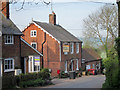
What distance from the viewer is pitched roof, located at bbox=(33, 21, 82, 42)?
1331 inches

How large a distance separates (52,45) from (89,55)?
43.5 feet

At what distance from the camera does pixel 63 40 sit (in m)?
33.5

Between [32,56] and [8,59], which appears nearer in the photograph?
[8,59]

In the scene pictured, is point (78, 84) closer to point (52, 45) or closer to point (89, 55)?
point (52, 45)

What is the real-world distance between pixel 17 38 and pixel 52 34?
35.7ft

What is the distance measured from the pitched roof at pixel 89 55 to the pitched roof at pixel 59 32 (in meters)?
5.54

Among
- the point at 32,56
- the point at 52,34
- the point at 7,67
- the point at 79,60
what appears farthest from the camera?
the point at 79,60

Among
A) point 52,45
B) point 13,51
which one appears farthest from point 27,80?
point 52,45

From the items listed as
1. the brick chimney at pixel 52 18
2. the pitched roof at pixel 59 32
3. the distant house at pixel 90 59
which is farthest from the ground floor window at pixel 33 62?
the distant house at pixel 90 59

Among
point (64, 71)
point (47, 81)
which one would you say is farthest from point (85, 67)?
point (47, 81)

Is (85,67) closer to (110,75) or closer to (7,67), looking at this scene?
(7,67)

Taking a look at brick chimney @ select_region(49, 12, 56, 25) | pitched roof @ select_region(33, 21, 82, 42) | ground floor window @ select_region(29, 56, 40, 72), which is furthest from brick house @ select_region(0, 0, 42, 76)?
brick chimney @ select_region(49, 12, 56, 25)

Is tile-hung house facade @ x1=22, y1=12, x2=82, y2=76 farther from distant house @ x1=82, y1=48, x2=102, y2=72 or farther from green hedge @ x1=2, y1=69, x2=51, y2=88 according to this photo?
green hedge @ x1=2, y1=69, x2=51, y2=88

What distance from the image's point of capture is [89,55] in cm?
4428
